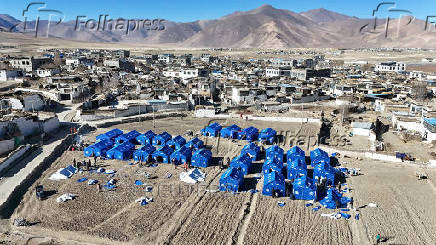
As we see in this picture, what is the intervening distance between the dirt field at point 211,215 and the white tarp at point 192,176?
15.4 inches

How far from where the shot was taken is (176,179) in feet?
53.2

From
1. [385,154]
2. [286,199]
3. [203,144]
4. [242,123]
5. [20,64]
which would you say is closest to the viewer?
[286,199]

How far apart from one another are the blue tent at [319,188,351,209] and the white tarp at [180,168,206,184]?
5727 mm

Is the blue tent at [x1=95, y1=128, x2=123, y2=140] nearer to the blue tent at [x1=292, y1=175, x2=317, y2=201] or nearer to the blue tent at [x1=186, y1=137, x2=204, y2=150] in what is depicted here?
the blue tent at [x1=186, y1=137, x2=204, y2=150]

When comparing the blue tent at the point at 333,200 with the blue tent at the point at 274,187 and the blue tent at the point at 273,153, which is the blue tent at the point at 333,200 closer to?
the blue tent at the point at 274,187

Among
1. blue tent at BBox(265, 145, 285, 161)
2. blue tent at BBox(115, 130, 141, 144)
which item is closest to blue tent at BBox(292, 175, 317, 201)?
blue tent at BBox(265, 145, 285, 161)

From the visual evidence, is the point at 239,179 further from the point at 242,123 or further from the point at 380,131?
the point at 380,131

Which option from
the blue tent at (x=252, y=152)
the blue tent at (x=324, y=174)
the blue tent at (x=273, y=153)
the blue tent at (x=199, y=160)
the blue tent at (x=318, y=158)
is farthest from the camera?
the blue tent at (x=252, y=152)

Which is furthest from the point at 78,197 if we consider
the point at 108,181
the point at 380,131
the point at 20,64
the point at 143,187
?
the point at 20,64

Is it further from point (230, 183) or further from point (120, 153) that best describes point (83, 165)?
point (230, 183)

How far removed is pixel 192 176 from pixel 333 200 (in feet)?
21.4

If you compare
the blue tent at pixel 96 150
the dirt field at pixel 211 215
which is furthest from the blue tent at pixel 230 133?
the blue tent at pixel 96 150

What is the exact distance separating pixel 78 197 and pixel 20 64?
50.8 m

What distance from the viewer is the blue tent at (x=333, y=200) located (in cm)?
1348
